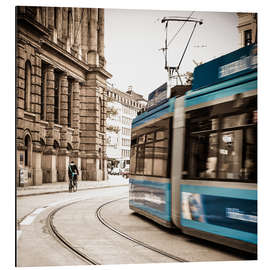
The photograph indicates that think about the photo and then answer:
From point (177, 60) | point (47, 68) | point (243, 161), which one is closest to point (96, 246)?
point (243, 161)

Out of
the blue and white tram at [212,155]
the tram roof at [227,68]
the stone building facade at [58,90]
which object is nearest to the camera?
the blue and white tram at [212,155]

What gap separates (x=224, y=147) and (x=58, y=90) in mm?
7556

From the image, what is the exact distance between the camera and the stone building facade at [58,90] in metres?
9.41

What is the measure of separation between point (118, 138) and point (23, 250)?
501cm

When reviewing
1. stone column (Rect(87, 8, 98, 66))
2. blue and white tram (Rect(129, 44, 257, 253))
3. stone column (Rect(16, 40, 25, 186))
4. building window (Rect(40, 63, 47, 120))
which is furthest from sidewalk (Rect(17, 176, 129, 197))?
stone column (Rect(87, 8, 98, 66))

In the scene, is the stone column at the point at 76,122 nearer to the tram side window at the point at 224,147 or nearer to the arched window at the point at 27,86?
the arched window at the point at 27,86

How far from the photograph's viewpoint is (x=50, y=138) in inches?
477

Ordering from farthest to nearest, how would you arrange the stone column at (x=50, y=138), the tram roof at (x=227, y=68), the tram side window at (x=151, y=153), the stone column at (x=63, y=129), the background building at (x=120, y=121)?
the stone column at (x=63, y=129) < the stone column at (x=50, y=138) < the background building at (x=120, y=121) < the tram side window at (x=151, y=153) < the tram roof at (x=227, y=68)

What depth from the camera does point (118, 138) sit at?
11.8m

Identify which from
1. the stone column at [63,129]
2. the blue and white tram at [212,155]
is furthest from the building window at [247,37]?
the stone column at [63,129]

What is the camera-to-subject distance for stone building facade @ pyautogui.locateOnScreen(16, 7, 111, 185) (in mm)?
9414

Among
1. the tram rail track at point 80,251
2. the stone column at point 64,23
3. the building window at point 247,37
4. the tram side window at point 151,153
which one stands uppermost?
the stone column at point 64,23

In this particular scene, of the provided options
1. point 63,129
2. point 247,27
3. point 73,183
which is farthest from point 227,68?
point 73,183
